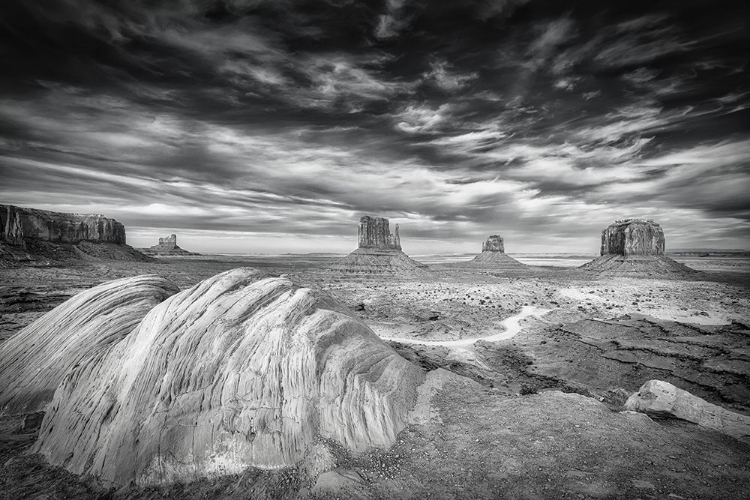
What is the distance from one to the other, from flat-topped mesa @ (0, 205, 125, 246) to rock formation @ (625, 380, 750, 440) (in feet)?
458

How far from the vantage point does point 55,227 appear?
4375 inches

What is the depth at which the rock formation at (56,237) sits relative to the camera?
90188 millimetres

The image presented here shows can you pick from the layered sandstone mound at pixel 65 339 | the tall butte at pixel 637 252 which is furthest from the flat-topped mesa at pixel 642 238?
the layered sandstone mound at pixel 65 339

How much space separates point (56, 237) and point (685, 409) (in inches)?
6257

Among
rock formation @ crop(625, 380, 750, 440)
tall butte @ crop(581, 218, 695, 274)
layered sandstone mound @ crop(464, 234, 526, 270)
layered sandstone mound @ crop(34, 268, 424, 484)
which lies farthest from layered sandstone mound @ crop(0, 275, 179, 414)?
layered sandstone mound @ crop(464, 234, 526, 270)

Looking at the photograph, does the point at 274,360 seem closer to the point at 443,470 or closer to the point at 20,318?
the point at 443,470

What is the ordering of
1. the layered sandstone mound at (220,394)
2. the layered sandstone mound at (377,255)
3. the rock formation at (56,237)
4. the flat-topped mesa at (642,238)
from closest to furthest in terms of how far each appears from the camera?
1. the layered sandstone mound at (220,394)
2. the rock formation at (56,237)
3. the layered sandstone mound at (377,255)
4. the flat-topped mesa at (642,238)

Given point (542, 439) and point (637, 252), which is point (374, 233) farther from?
point (542, 439)

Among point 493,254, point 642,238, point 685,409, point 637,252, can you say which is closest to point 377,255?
point 637,252

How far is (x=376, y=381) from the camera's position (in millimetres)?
11930

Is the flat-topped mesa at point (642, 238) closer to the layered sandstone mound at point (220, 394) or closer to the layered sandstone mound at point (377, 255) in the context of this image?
the layered sandstone mound at point (377, 255)

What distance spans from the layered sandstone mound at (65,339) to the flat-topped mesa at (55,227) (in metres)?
118

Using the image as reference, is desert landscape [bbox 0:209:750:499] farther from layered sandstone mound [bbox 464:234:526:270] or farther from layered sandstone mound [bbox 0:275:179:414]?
layered sandstone mound [bbox 464:234:526:270]

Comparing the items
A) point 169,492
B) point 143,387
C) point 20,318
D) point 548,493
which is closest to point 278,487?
point 169,492
